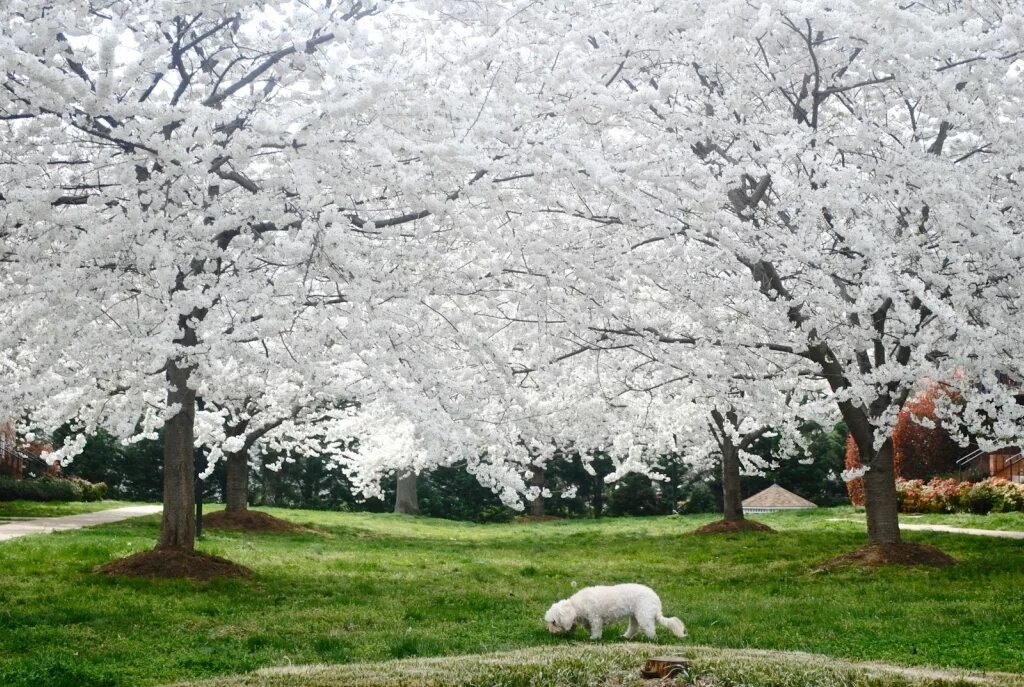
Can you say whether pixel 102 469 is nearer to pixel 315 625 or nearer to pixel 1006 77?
pixel 315 625

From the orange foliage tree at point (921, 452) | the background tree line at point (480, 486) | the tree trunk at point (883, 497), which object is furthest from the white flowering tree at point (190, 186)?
the background tree line at point (480, 486)

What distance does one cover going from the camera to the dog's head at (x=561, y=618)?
8.34 metres

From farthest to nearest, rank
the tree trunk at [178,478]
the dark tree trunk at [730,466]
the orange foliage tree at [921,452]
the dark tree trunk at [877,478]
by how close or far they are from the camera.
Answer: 1. the orange foliage tree at [921,452]
2. the dark tree trunk at [730,466]
3. the dark tree trunk at [877,478]
4. the tree trunk at [178,478]

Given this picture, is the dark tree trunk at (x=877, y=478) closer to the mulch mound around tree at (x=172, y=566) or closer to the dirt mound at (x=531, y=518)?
the mulch mound around tree at (x=172, y=566)

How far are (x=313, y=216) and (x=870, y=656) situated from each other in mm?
5544

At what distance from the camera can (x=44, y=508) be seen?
24.6m

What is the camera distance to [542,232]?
38.9ft

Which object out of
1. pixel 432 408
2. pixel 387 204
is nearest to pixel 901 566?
pixel 432 408

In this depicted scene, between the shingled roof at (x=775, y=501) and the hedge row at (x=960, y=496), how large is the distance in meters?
4.75

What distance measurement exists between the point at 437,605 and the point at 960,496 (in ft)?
60.0

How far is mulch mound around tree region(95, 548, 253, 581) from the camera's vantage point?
448 inches

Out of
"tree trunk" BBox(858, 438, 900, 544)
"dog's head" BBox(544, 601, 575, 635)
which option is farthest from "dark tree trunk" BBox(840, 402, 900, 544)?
"dog's head" BBox(544, 601, 575, 635)

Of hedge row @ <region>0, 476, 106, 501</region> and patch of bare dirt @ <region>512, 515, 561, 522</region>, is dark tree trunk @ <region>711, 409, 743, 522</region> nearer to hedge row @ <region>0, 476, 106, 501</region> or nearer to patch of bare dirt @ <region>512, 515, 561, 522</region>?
patch of bare dirt @ <region>512, 515, 561, 522</region>

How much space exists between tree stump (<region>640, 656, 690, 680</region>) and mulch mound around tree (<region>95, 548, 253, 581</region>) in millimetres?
6695
